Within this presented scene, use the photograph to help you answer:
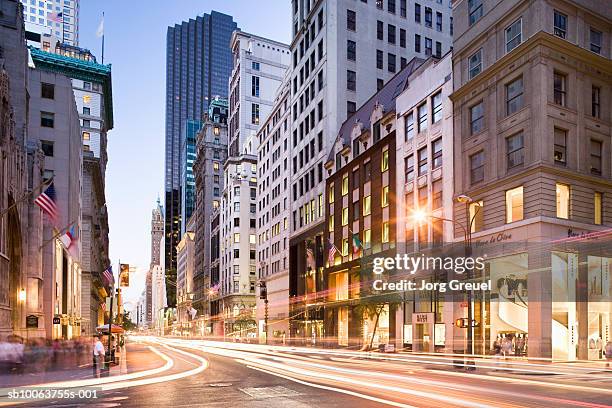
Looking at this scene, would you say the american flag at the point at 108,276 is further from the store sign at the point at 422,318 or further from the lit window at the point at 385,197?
the store sign at the point at 422,318

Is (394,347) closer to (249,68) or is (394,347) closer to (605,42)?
(605,42)

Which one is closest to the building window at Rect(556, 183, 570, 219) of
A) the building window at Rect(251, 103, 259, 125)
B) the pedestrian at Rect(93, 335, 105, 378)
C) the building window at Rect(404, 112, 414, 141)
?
the building window at Rect(404, 112, 414, 141)

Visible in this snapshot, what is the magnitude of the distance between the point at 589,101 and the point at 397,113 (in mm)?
18935

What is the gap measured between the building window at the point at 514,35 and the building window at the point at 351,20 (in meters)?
37.0

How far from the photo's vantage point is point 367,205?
61.6 metres

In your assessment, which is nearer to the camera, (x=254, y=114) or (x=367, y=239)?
(x=367, y=239)

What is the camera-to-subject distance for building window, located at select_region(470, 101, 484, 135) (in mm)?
43406

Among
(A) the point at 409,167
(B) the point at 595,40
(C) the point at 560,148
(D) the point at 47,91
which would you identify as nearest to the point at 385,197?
(A) the point at 409,167

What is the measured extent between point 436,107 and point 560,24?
12.3 m

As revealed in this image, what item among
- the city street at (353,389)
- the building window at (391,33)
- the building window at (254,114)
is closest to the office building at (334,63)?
the building window at (391,33)

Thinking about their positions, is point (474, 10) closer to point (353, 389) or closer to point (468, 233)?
point (468, 233)

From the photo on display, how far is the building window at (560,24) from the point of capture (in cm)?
3909

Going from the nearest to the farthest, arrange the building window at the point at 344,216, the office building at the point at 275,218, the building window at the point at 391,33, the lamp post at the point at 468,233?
the lamp post at the point at 468,233
the building window at the point at 344,216
the building window at the point at 391,33
the office building at the point at 275,218

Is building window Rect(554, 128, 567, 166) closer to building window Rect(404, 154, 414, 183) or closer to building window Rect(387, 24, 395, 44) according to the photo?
building window Rect(404, 154, 414, 183)
